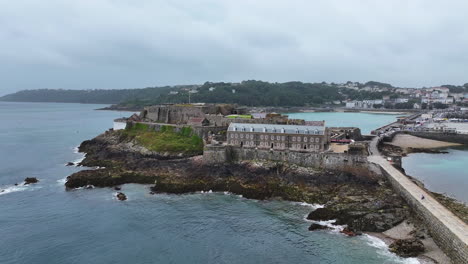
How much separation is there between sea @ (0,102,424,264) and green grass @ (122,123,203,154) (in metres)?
10.5

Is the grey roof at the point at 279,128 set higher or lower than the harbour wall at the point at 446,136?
higher

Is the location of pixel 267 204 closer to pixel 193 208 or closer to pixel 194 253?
pixel 193 208

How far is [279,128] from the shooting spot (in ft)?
137

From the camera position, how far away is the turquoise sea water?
35500mm

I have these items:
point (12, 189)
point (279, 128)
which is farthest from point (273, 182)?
point (12, 189)

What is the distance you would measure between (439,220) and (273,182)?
16.0 m

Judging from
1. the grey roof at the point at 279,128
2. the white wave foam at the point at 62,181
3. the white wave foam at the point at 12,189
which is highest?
the grey roof at the point at 279,128

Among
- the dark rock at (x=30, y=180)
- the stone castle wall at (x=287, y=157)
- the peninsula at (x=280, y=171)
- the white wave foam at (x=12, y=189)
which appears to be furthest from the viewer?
the dark rock at (x=30, y=180)

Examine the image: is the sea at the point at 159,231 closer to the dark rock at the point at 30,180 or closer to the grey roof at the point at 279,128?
the dark rock at the point at 30,180

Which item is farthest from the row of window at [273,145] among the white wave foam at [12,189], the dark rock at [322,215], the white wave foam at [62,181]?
the white wave foam at [12,189]

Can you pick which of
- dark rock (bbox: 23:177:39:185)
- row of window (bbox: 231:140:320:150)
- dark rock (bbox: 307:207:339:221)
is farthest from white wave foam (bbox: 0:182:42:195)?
dark rock (bbox: 307:207:339:221)

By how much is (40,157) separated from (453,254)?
52.1 metres

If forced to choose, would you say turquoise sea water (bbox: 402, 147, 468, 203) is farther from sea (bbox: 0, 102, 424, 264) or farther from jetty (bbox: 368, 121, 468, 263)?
sea (bbox: 0, 102, 424, 264)

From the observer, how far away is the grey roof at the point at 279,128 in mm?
39594
